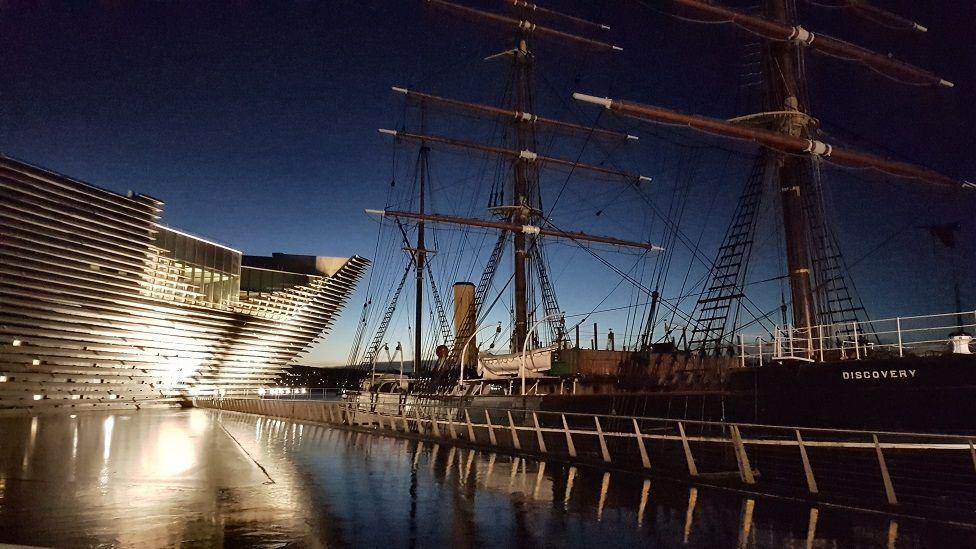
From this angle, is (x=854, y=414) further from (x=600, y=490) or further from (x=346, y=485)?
(x=346, y=485)

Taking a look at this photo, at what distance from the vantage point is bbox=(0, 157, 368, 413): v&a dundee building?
104 ft

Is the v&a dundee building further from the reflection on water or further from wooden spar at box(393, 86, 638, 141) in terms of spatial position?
the reflection on water

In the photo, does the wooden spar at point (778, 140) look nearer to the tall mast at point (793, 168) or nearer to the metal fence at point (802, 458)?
the tall mast at point (793, 168)

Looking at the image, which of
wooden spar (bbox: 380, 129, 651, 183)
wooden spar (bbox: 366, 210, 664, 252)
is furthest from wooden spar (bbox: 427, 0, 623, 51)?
wooden spar (bbox: 366, 210, 664, 252)

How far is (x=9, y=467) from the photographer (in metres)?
12.6

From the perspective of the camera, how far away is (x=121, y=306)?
124ft

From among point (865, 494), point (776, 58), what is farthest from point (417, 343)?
point (865, 494)

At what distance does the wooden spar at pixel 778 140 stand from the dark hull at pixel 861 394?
801 cm

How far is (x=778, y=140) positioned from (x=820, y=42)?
480 cm

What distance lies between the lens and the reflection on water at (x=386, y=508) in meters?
6.89

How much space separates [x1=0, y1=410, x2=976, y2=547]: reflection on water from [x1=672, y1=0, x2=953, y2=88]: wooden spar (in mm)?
15199

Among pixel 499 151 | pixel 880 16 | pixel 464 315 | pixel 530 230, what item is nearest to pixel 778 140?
pixel 880 16

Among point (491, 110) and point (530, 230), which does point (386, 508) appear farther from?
point (491, 110)

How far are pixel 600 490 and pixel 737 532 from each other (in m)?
3.16
